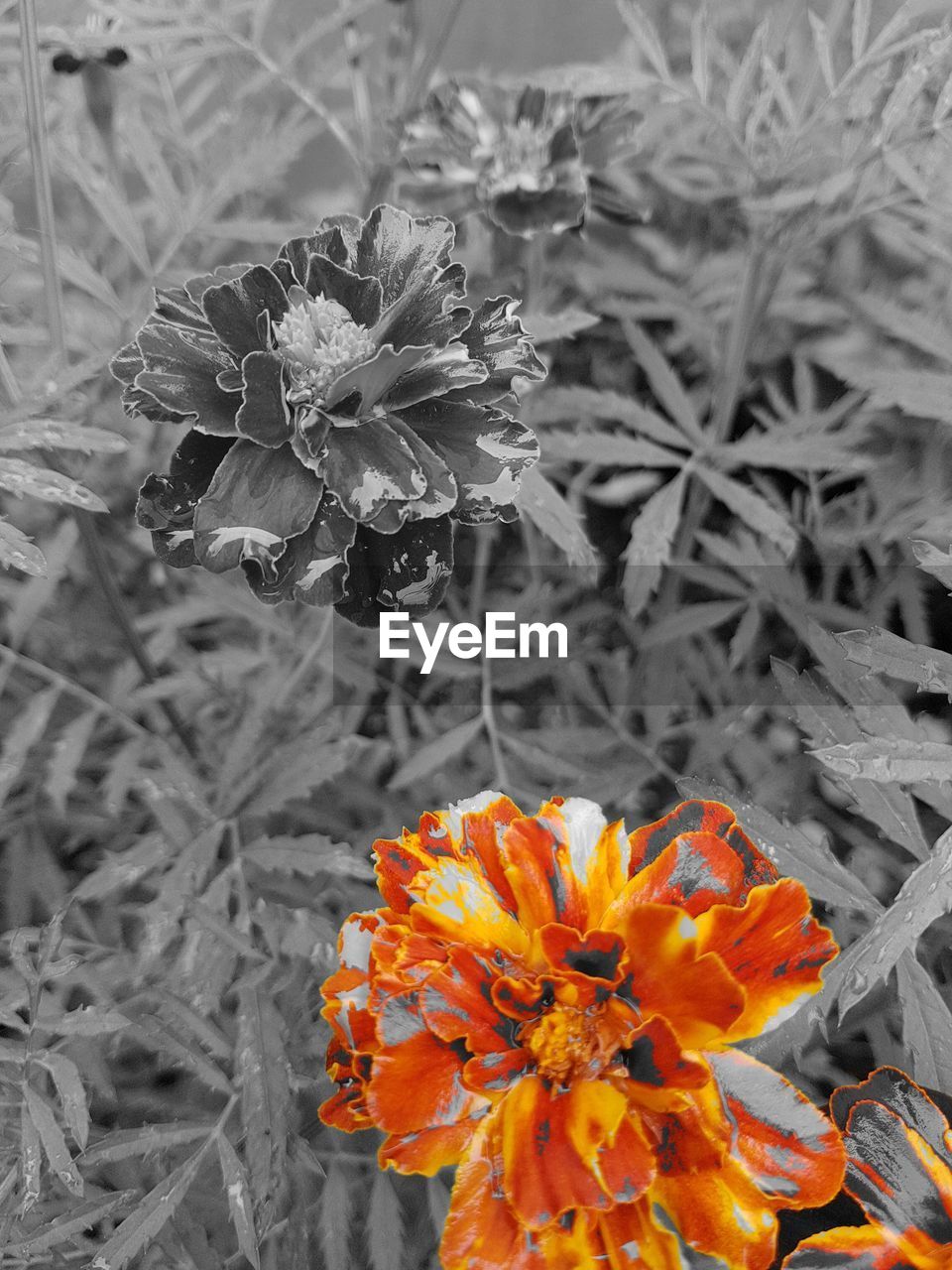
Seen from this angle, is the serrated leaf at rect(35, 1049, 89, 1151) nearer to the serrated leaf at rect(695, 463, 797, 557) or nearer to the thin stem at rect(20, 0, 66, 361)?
the thin stem at rect(20, 0, 66, 361)

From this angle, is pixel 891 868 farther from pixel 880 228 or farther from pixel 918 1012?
pixel 880 228

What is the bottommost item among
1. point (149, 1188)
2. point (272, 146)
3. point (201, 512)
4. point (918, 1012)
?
point (149, 1188)

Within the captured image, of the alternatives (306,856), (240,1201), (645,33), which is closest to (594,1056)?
(240,1201)

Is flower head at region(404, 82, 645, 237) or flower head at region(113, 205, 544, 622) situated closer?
flower head at region(113, 205, 544, 622)

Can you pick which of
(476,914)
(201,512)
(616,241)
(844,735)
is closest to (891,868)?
(844,735)

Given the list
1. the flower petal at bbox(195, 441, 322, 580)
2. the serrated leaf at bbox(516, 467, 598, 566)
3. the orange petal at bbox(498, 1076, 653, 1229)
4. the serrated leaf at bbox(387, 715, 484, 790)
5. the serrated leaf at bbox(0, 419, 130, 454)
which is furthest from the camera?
the serrated leaf at bbox(387, 715, 484, 790)

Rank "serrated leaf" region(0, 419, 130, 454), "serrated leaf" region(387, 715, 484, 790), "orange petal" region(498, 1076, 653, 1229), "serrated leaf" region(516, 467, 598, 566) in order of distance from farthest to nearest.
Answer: "serrated leaf" region(387, 715, 484, 790) → "serrated leaf" region(516, 467, 598, 566) → "serrated leaf" region(0, 419, 130, 454) → "orange petal" region(498, 1076, 653, 1229)

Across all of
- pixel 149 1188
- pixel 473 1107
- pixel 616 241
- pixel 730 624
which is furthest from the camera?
pixel 616 241

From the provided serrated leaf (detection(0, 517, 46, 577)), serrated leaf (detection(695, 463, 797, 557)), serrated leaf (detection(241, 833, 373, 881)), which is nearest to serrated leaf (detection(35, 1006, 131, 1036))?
serrated leaf (detection(241, 833, 373, 881))
